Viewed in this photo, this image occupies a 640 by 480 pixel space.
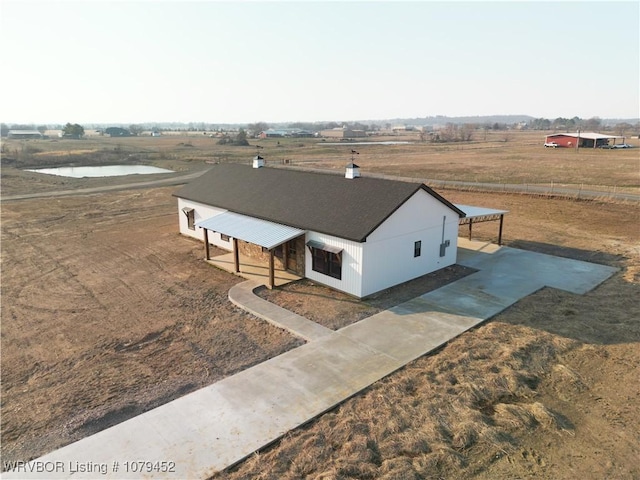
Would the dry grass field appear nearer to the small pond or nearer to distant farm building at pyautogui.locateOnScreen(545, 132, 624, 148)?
the small pond

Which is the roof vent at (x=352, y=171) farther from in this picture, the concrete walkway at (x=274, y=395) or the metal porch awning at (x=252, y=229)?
the concrete walkway at (x=274, y=395)

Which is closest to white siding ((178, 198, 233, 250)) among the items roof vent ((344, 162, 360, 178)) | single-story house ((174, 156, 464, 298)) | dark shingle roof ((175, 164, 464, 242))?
single-story house ((174, 156, 464, 298))

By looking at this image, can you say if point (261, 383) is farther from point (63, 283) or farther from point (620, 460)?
point (63, 283)

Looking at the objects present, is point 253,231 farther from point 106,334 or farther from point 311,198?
point 106,334

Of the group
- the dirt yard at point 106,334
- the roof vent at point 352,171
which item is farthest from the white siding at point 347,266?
the roof vent at point 352,171

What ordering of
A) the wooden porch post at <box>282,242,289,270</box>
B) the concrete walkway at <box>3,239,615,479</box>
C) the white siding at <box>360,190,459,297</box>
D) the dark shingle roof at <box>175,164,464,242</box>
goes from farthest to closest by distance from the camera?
1. the wooden porch post at <box>282,242,289,270</box>
2. the dark shingle roof at <box>175,164,464,242</box>
3. the white siding at <box>360,190,459,297</box>
4. the concrete walkway at <box>3,239,615,479</box>

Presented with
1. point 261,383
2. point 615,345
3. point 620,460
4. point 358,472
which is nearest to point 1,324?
point 261,383

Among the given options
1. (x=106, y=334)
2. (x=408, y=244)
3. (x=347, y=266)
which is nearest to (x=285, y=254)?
(x=347, y=266)
